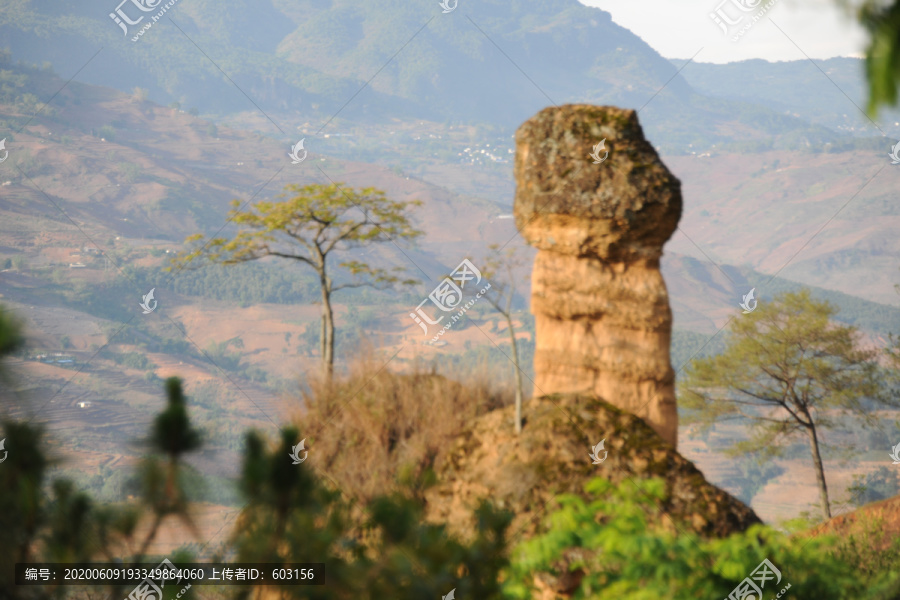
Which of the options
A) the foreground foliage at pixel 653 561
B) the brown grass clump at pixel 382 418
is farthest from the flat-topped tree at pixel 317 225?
the foreground foliage at pixel 653 561

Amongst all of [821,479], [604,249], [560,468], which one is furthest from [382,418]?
[821,479]

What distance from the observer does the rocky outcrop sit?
803 centimetres

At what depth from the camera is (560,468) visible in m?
8.51

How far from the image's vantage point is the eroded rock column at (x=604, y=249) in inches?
381

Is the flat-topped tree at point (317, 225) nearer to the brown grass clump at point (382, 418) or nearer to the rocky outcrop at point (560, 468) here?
the brown grass clump at point (382, 418)

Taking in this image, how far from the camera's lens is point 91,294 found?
140 m

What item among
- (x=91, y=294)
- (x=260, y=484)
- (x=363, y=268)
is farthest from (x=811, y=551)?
(x=91, y=294)

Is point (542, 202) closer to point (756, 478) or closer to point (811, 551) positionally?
point (811, 551)

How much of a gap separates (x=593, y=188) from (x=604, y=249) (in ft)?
2.72

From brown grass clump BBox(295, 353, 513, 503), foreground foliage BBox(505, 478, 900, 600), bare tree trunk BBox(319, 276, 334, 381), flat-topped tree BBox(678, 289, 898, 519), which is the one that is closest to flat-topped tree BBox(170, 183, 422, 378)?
bare tree trunk BBox(319, 276, 334, 381)

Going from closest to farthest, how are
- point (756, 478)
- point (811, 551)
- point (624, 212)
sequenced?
point (811, 551), point (624, 212), point (756, 478)

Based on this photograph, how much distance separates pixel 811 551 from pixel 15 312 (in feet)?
17.6

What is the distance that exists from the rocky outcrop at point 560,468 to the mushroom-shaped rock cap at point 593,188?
7.21 ft

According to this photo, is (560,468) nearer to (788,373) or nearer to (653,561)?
(653,561)
